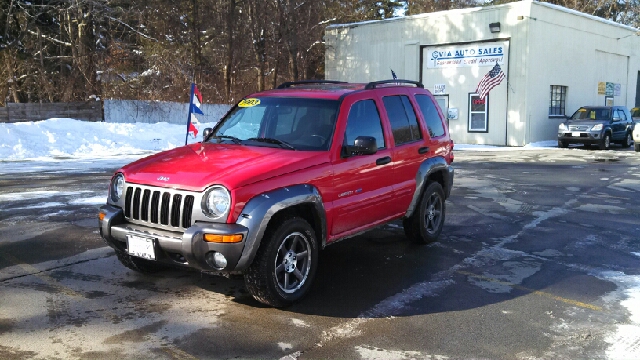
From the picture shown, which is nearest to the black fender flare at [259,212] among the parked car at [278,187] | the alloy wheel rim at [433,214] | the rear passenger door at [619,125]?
the parked car at [278,187]

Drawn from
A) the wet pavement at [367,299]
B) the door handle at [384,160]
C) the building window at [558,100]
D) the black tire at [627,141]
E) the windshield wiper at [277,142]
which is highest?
the building window at [558,100]

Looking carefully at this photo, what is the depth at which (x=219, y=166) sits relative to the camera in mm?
4938

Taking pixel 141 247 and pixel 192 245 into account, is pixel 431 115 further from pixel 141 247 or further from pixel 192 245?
pixel 141 247

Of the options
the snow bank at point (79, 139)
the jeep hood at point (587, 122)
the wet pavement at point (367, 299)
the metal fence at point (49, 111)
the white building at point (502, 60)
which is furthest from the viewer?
the white building at point (502, 60)

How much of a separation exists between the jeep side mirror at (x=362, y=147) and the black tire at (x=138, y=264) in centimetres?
205

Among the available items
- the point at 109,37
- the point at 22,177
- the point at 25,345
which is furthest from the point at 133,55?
the point at 25,345

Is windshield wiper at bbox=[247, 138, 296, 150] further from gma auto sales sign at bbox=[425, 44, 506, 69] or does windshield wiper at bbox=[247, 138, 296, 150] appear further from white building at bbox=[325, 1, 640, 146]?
gma auto sales sign at bbox=[425, 44, 506, 69]

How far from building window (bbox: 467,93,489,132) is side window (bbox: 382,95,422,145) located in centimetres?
2097

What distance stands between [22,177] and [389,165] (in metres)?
10.4

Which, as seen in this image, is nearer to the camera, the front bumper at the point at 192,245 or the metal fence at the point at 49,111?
the front bumper at the point at 192,245

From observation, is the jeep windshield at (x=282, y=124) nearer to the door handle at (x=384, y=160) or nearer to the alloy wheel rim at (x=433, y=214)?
the door handle at (x=384, y=160)

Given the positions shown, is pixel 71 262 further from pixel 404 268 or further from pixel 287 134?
pixel 404 268

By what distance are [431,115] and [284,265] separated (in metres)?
3.28

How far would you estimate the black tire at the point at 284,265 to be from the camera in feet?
15.8
